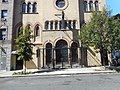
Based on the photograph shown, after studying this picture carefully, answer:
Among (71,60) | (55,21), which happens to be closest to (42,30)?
(55,21)

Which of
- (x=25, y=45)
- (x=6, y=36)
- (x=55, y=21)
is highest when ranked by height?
(x=55, y=21)

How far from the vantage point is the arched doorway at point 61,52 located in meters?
30.2

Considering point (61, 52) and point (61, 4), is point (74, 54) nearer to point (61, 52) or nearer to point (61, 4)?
point (61, 52)

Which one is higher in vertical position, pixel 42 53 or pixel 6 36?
pixel 6 36

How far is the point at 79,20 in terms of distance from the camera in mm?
31078

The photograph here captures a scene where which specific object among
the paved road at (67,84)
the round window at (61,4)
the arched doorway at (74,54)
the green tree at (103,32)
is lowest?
the paved road at (67,84)

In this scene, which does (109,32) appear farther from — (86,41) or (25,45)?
(25,45)

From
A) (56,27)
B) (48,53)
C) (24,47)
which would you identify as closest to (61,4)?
(56,27)

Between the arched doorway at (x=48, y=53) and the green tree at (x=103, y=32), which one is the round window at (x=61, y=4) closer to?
the arched doorway at (x=48, y=53)

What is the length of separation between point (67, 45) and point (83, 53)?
275 cm

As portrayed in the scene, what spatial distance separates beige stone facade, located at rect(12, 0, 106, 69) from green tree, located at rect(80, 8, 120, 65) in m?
6.18

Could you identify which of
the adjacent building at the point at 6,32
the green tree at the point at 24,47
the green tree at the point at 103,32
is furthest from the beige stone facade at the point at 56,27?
the green tree at the point at 103,32

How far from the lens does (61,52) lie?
30.4m

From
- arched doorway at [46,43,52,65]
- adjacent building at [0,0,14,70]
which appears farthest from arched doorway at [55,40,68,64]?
adjacent building at [0,0,14,70]
